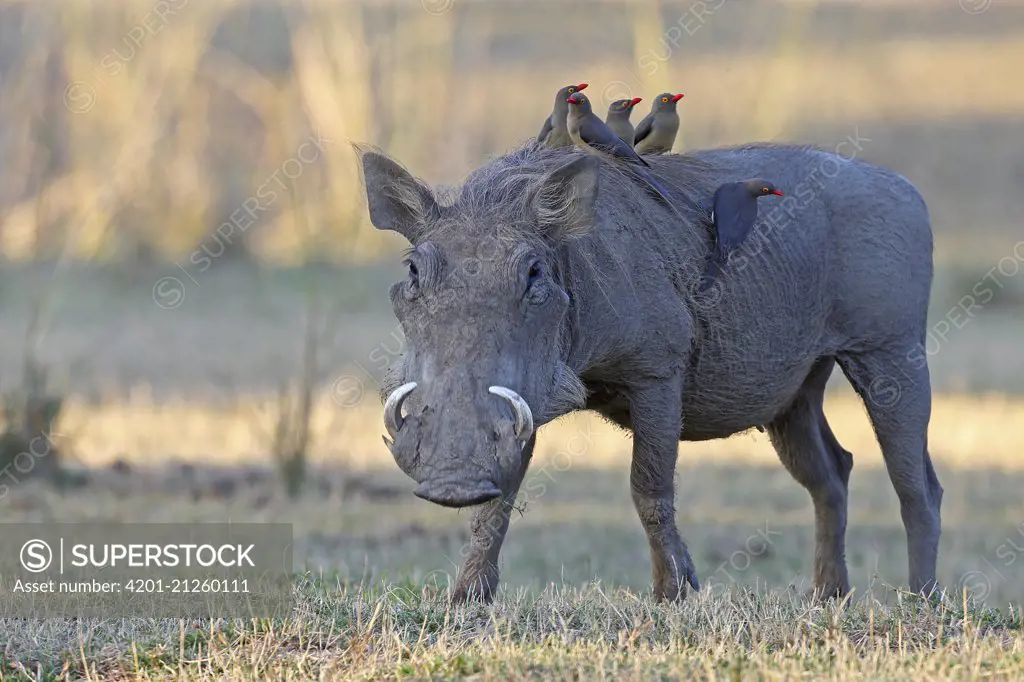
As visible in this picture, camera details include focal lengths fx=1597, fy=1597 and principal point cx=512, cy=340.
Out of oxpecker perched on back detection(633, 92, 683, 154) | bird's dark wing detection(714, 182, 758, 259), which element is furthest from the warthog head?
oxpecker perched on back detection(633, 92, 683, 154)

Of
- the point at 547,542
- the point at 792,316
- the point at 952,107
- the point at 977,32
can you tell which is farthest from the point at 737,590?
the point at 977,32

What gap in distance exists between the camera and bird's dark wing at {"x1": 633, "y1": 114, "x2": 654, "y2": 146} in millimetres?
7301

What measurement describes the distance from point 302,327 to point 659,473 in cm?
1373

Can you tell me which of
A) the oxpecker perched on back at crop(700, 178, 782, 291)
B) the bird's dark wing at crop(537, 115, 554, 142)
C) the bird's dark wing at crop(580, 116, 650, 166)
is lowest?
the oxpecker perched on back at crop(700, 178, 782, 291)

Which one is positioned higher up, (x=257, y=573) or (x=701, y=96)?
(x=701, y=96)

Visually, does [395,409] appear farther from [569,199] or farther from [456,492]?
[569,199]

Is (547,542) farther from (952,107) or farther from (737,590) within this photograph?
(952,107)

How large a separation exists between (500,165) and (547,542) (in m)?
4.04

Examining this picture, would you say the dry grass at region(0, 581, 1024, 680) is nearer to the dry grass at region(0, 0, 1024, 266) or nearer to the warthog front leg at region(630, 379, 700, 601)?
the warthog front leg at region(630, 379, 700, 601)

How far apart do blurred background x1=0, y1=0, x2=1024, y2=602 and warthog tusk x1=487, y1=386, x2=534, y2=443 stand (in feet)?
6.10

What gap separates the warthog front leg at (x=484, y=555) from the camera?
660 cm

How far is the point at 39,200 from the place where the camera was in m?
11.6

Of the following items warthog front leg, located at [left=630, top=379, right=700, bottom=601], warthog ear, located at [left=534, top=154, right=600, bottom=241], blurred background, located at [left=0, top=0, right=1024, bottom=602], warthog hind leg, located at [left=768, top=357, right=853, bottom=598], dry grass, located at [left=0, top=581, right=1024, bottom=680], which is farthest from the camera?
blurred background, located at [left=0, top=0, right=1024, bottom=602]

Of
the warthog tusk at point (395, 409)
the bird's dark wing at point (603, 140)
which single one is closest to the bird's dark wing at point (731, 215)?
the bird's dark wing at point (603, 140)
